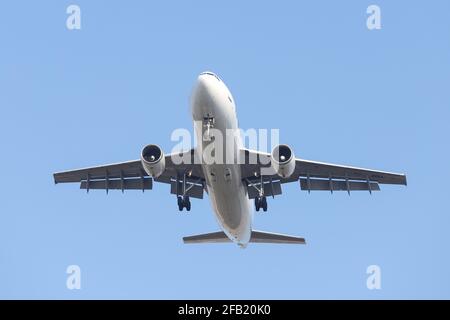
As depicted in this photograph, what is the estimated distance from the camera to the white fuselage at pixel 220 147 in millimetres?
29359

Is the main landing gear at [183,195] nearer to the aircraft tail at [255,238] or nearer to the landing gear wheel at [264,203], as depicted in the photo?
the landing gear wheel at [264,203]

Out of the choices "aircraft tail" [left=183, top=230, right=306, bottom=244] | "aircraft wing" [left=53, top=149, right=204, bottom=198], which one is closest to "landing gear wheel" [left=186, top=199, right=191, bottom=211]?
"aircraft wing" [left=53, top=149, right=204, bottom=198]

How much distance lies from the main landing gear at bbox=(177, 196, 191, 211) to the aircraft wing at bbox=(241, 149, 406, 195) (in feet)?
8.54

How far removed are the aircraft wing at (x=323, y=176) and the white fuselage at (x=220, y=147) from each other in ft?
3.34

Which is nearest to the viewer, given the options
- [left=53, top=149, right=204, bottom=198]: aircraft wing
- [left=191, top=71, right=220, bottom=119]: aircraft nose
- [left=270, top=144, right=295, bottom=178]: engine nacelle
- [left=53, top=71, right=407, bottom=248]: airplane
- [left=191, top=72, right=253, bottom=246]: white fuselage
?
[left=191, top=71, right=220, bottom=119]: aircraft nose

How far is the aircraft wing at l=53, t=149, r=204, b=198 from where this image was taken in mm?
34656

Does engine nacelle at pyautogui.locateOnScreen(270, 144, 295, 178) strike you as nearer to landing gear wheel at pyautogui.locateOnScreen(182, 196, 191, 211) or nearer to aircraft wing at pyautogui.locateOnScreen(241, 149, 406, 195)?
aircraft wing at pyautogui.locateOnScreen(241, 149, 406, 195)

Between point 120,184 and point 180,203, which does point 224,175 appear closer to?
point 180,203

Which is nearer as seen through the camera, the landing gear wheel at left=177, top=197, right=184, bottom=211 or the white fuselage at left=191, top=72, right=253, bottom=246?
the white fuselage at left=191, top=72, right=253, bottom=246

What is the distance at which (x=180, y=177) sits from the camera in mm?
34781

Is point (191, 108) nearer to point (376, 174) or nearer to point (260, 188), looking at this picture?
point (260, 188)

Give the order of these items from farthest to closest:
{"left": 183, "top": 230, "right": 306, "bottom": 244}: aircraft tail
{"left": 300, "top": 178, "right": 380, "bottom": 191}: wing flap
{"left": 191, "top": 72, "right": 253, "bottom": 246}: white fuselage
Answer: {"left": 183, "top": 230, "right": 306, "bottom": 244}: aircraft tail → {"left": 300, "top": 178, "right": 380, "bottom": 191}: wing flap → {"left": 191, "top": 72, "right": 253, "bottom": 246}: white fuselage

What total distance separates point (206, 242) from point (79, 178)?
6.66 metres
